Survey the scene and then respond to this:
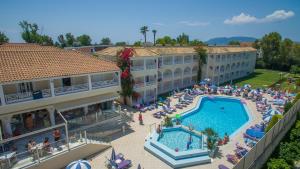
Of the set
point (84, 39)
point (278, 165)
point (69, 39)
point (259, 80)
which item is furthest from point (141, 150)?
point (84, 39)

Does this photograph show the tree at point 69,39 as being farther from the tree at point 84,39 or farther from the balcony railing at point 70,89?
the balcony railing at point 70,89

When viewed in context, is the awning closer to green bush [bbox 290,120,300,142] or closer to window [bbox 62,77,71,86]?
window [bbox 62,77,71,86]

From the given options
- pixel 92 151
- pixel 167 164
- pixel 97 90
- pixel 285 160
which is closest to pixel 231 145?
pixel 285 160

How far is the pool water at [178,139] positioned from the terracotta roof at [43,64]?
32.9 ft

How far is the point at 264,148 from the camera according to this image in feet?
51.2

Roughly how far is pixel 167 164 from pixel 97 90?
36.0 feet

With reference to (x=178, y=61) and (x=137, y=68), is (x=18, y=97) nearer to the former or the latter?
(x=137, y=68)

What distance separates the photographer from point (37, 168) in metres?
14.9

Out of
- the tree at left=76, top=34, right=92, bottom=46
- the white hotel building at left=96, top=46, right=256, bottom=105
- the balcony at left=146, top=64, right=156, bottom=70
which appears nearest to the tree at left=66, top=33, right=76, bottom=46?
the tree at left=76, top=34, right=92, bottom=46

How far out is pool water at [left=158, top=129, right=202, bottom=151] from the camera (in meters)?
20.1

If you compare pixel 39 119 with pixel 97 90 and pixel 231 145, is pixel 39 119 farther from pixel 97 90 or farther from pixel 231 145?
pixel 231 145

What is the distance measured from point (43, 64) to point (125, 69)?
1145 centimetres

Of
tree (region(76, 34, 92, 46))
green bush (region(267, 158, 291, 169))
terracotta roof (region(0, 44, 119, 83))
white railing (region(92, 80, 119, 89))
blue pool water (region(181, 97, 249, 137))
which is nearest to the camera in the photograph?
green bush (region(267, 158, 291, 169))

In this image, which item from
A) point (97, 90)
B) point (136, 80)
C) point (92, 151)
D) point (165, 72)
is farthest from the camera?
point (165, 72)
